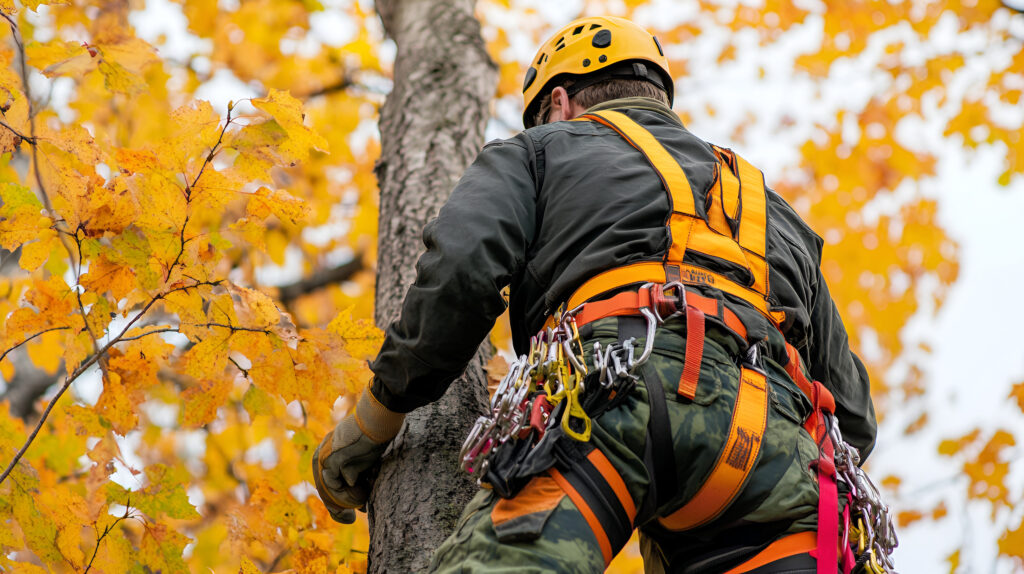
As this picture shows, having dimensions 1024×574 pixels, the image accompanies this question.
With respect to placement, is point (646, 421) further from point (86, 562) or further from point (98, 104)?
point (98, 104)

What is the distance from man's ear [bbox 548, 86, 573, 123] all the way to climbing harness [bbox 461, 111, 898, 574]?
0.73 m

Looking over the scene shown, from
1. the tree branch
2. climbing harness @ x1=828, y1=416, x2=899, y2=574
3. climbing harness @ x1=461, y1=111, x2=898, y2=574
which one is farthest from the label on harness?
the tree branch

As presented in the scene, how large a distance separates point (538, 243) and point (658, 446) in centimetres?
69

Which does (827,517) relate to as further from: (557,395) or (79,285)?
(79,285)

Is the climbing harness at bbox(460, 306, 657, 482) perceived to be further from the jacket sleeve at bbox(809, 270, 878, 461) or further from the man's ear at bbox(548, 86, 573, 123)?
the man's ear at bbox(548, 86, 573, 123)

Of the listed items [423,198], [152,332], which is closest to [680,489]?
[152,332]

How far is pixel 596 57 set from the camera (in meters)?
2.74

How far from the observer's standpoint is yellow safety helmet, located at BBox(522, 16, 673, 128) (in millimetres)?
2734

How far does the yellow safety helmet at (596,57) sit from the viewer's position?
8.97 ft

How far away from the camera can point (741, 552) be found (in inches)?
69.8

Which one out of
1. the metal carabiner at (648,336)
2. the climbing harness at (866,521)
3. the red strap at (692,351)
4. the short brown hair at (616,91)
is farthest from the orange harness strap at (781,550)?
the short brown hair at (616,91)

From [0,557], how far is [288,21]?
21.7 ft

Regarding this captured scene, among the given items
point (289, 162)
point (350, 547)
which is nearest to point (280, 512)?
point (350, 547)

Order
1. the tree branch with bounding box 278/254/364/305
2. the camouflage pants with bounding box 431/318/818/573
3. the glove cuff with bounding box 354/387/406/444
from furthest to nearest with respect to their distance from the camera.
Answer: the tree branch with bounding box 278/254/364/305 < the glove cuff with bounding box 354/387/406/444 < the camouflage pants with bounding box 431/318/818/573
